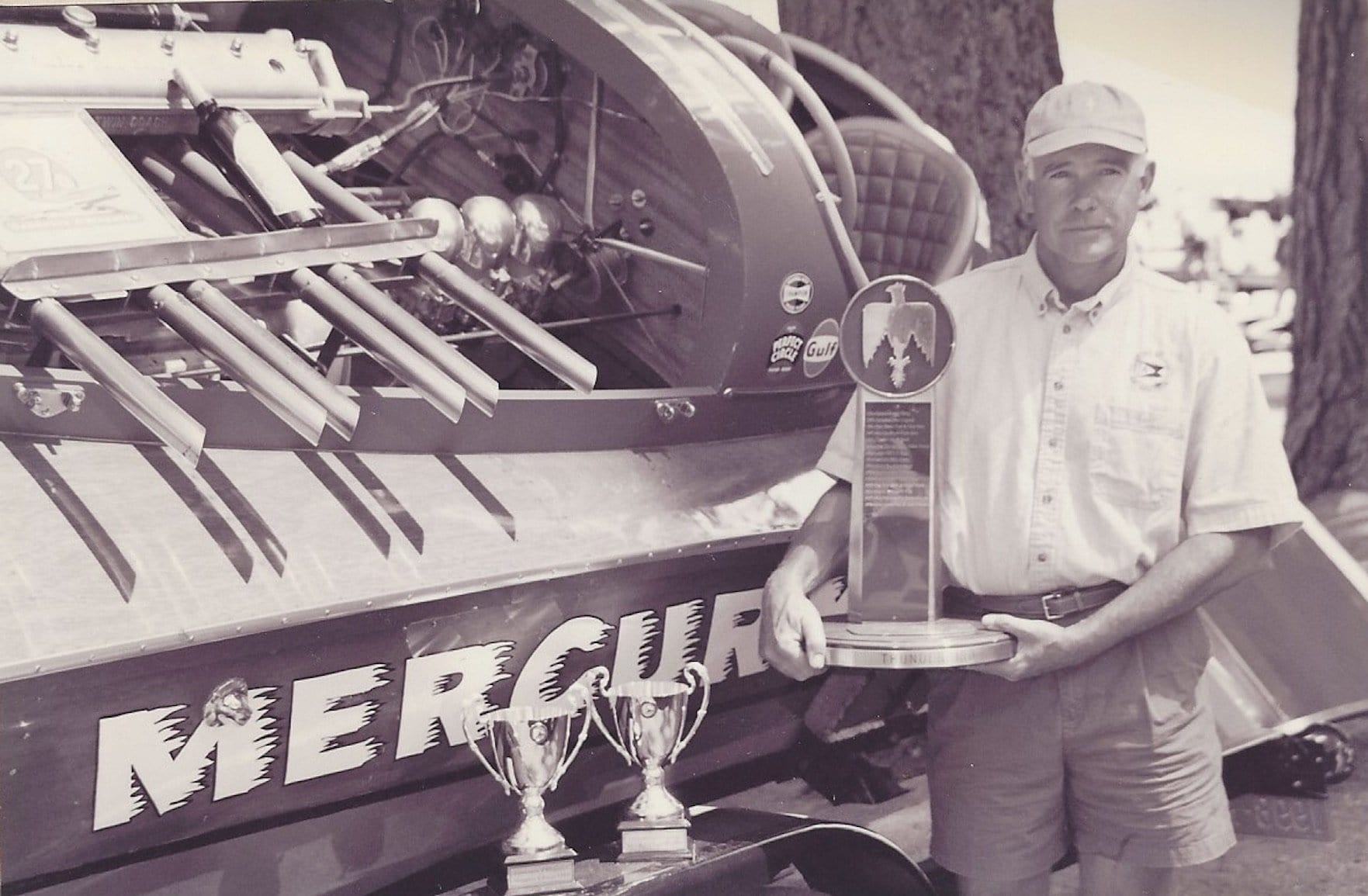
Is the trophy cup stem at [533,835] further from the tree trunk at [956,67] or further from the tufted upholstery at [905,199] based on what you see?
the tree trunk at [956,67]

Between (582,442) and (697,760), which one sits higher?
(582,442)

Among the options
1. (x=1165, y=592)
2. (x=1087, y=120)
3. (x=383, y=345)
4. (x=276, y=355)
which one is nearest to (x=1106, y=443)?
(x=1165, y=592)

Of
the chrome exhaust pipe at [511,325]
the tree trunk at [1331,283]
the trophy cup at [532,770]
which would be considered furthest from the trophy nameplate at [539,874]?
the tree trunk at [1331,283]

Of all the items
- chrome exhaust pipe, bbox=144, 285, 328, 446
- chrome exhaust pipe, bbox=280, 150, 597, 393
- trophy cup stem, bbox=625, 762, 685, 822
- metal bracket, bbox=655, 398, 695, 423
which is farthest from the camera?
metal bracket, bbox=655, 398, 695, 423

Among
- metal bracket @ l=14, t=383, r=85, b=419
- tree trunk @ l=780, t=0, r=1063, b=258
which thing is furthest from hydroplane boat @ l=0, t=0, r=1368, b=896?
tree trunk @ l=780, t=0, r=1063, b=258

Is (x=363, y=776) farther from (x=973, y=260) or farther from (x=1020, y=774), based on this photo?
(x=973, y=260)

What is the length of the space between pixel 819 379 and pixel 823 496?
63 centimetres

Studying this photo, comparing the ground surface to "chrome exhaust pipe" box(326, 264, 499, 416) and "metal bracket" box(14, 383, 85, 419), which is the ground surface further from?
"metal bracket" box(14, 383, 85, 419)

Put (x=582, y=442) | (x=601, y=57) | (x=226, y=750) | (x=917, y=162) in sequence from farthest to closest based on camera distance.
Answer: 1. (x=917, y=162)
2. (x=601, y=57)
3. (x=582, y=442)
4. (x=226, y=750)

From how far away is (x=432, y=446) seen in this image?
7.48ft

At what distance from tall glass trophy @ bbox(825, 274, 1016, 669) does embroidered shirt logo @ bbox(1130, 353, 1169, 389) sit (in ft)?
0.89

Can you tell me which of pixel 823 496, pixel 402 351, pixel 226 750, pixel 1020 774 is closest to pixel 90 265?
pixel 402 351

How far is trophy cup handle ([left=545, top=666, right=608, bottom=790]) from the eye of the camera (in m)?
2.13

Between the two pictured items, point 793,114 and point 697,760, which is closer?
point 697,760
